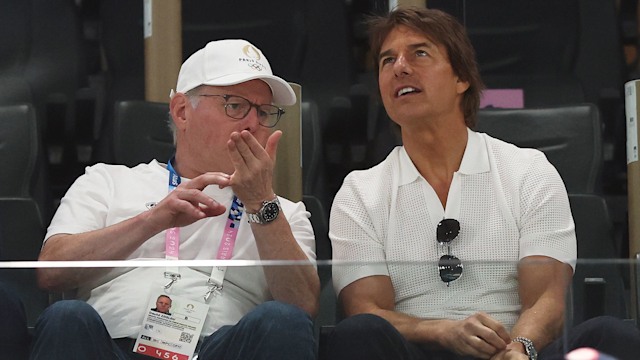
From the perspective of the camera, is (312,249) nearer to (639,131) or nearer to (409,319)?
(409,319)

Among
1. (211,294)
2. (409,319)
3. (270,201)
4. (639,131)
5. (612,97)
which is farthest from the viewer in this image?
(612,97)

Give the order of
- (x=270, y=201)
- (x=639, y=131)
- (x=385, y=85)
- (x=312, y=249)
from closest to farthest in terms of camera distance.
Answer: (x=270, y=201), (x=312, y=249), (x=385, y=85), (x=639, y=131)

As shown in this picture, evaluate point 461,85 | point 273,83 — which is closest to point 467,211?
point 461,85

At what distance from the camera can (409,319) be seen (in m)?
1.46

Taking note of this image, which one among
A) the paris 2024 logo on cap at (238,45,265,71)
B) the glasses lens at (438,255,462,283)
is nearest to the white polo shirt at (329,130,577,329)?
the paris 2024 logo on cap at (238,45,265,71)

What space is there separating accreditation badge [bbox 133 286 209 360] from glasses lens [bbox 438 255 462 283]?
1.23ft

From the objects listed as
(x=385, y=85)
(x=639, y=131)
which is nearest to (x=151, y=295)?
(x=385, y=85)

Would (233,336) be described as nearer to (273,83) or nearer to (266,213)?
(266,213)

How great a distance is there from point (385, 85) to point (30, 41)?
131cm

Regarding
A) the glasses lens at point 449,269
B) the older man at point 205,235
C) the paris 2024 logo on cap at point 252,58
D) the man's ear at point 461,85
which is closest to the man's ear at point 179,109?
the older man at point 205,235

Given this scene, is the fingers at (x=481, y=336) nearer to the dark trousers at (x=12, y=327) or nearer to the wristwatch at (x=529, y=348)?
the wristwatch at (x=529, y=348)

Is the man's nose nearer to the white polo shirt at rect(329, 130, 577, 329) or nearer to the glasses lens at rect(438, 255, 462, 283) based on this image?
the white polo shirt at rect(329, 130, 577, 329)

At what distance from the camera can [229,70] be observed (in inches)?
78.2

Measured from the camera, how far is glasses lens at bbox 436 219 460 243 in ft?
6.03
